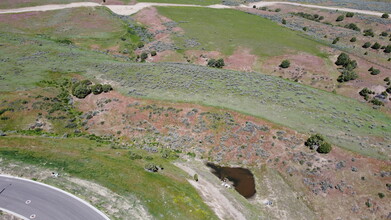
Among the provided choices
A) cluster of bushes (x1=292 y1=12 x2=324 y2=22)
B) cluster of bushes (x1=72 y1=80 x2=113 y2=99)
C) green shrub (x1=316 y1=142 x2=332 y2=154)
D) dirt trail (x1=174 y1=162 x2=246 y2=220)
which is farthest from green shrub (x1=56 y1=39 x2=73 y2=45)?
cluster of bushes (x1=292 y1=12 x2=324 y2=22)

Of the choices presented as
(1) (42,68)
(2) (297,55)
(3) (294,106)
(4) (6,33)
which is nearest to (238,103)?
(3) (294,106)

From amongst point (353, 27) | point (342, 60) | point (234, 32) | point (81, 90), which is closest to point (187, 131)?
point (81, 90)

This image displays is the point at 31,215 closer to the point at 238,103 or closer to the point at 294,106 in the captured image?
the point at 238,103

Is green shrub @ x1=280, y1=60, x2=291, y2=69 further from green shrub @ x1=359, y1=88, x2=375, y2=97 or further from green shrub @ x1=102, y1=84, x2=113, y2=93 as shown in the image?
green shrub @ x1=102, y1=84, x2=113, y2=93

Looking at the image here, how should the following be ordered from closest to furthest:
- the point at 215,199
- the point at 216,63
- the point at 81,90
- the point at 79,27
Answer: the point at 215,199, the point at 81,90, the point at 216,63, the point at 79,27

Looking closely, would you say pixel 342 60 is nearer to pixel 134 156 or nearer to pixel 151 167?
pixel 151 167
